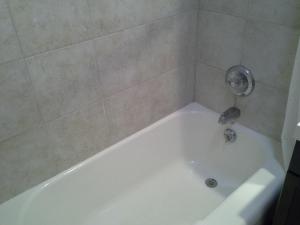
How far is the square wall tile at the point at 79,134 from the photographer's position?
1172mm

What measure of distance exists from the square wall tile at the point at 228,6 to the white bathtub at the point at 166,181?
56 centimetres

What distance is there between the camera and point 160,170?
166 cm

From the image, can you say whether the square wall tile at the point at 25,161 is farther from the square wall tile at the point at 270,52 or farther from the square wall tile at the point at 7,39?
the square wall tile at the point at 270,52

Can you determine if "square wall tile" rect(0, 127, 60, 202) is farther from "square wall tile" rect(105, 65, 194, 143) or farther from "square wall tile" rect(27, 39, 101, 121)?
"square wall tile" rect(105, 65, 194, 143)

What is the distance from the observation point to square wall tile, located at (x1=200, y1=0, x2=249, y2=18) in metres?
1.22

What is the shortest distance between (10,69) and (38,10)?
0.72 ft

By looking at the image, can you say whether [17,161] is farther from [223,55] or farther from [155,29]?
[223,55]

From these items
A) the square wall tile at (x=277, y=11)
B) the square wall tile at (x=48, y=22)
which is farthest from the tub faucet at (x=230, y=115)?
the square wall tile at (x=48, y=22)

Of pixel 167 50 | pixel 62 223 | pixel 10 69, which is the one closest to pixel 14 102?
pixel 10 69

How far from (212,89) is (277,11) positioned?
0.53m

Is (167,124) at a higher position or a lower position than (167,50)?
lower

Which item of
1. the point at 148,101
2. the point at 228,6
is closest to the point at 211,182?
the point at 148,101

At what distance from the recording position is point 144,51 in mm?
1293

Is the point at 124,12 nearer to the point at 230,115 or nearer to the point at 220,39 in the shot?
the point at 220,39
